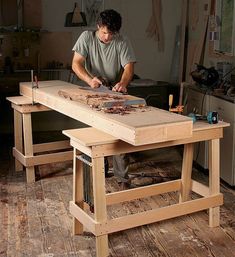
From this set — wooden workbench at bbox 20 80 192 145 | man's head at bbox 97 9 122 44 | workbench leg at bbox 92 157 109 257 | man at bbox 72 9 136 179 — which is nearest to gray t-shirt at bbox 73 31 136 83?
man at bbox 72 9 136 179

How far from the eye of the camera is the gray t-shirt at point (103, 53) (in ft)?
11.8

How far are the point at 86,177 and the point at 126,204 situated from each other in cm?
67

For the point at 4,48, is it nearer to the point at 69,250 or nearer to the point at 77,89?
the point at 77,89

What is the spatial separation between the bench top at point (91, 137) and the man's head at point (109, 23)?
986 millimetres

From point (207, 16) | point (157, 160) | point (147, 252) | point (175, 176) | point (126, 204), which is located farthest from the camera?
point (207, 16)

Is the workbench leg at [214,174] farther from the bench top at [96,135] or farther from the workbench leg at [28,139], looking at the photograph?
the workbench leg at [28,139]

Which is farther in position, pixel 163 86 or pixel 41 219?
pixel 163 86

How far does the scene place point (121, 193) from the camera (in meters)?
2.96

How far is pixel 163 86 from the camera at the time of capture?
17.5 ft

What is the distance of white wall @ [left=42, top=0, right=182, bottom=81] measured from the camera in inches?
209

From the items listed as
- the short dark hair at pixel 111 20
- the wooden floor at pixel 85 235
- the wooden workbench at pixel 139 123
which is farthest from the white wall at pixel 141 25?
the wooden workbench at pixel 139 123

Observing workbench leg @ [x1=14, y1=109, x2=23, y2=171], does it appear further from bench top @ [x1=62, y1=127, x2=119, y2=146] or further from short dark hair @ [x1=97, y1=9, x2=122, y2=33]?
bench top @ [x1=62, y1=127, x2=119, y2=146]

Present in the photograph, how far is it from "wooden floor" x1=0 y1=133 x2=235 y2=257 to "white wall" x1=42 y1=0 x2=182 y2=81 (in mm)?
2353

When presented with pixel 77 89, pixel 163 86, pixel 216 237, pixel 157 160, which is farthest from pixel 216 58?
pixel 216 237
